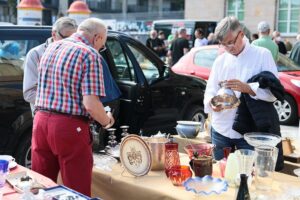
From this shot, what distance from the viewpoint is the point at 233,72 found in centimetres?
322

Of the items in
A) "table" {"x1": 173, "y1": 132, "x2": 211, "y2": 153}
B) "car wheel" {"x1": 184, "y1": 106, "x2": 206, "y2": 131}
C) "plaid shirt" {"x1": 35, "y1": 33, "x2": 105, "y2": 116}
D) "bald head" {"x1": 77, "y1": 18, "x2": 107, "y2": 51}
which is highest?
"bald head" {"x1": 77, "y1": 18, "x2": 107, "y2": 51}

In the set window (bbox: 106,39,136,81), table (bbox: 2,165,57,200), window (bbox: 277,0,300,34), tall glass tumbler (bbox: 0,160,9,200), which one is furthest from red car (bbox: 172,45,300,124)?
window (bbox: 277,0,300,34)

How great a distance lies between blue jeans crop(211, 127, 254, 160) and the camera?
129 inches

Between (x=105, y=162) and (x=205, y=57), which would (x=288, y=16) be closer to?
(x=205, y=57)

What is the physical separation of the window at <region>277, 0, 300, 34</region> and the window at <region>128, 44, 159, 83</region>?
2031cm

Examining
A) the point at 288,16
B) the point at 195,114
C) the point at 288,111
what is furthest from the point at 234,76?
the point at 288,16

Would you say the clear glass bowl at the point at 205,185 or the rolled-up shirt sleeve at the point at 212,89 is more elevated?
the rolled-up shirt sleeve at the point at 212,89

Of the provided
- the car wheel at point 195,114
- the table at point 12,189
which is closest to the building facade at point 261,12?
the car wheel at point 195,114

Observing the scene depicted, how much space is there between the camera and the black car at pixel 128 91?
15.2 ft

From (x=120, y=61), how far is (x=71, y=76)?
2835 millimetres

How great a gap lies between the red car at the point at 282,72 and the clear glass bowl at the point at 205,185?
18.9 ft

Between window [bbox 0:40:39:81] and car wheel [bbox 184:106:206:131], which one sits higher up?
window [bbox 0:40:39:81]

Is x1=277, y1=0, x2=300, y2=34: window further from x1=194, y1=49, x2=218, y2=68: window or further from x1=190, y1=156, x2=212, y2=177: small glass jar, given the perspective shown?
x1=190, y1=156, x2=212, y2=177: small glass jar

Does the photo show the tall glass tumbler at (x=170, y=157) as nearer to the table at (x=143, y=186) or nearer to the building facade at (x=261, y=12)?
the table at (x=143, y=186)
